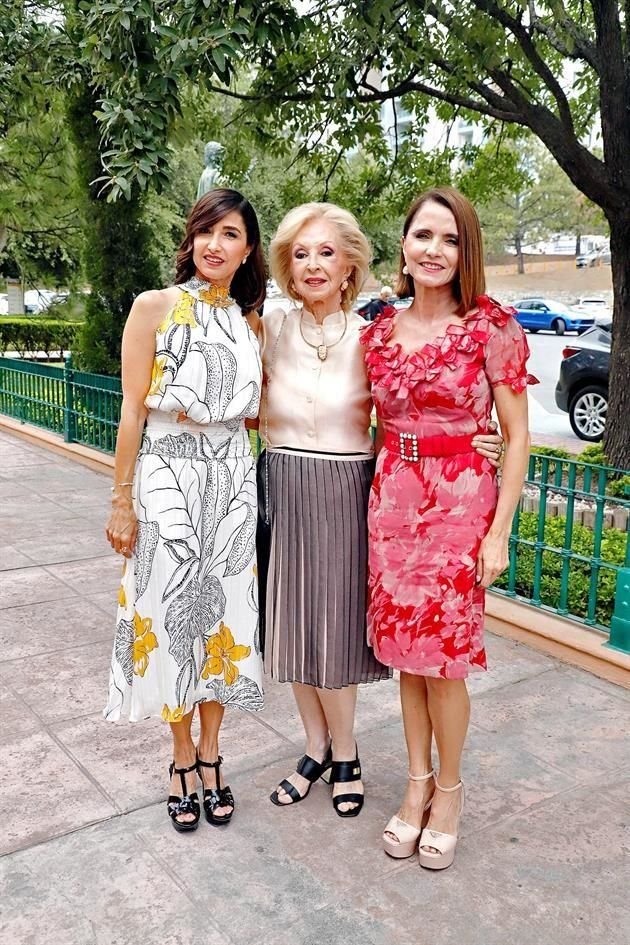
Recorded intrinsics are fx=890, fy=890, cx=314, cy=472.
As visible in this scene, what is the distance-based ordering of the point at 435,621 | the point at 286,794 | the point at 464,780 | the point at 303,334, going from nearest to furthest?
the point at 435,621, the point at 303,334, the point at 286,794, the point at 464,780

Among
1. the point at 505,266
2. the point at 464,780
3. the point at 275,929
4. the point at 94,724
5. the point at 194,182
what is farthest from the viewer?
the point at 505,266

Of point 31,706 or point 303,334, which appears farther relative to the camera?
point 31,706

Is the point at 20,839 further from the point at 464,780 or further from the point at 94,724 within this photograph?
the point at 464,780

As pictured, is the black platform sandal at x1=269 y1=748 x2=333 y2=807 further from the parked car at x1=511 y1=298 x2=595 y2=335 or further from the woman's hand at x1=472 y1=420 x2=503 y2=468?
the parked car at x1=511 y1=298 x2=595 y2=335

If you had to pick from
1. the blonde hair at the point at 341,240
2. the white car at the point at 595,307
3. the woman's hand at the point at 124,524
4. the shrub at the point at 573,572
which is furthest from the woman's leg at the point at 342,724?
the white car at the point at 595,307

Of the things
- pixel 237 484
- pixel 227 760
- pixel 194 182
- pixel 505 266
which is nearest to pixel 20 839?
pixel 227 760

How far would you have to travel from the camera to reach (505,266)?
56.9m

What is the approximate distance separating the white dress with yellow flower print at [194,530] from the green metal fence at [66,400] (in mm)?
5889

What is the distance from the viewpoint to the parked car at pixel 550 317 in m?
32.1

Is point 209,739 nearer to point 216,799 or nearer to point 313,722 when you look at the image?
point 216,799

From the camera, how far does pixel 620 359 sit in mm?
7184

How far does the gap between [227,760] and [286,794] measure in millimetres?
373

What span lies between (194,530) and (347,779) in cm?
102

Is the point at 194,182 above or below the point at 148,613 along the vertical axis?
above
